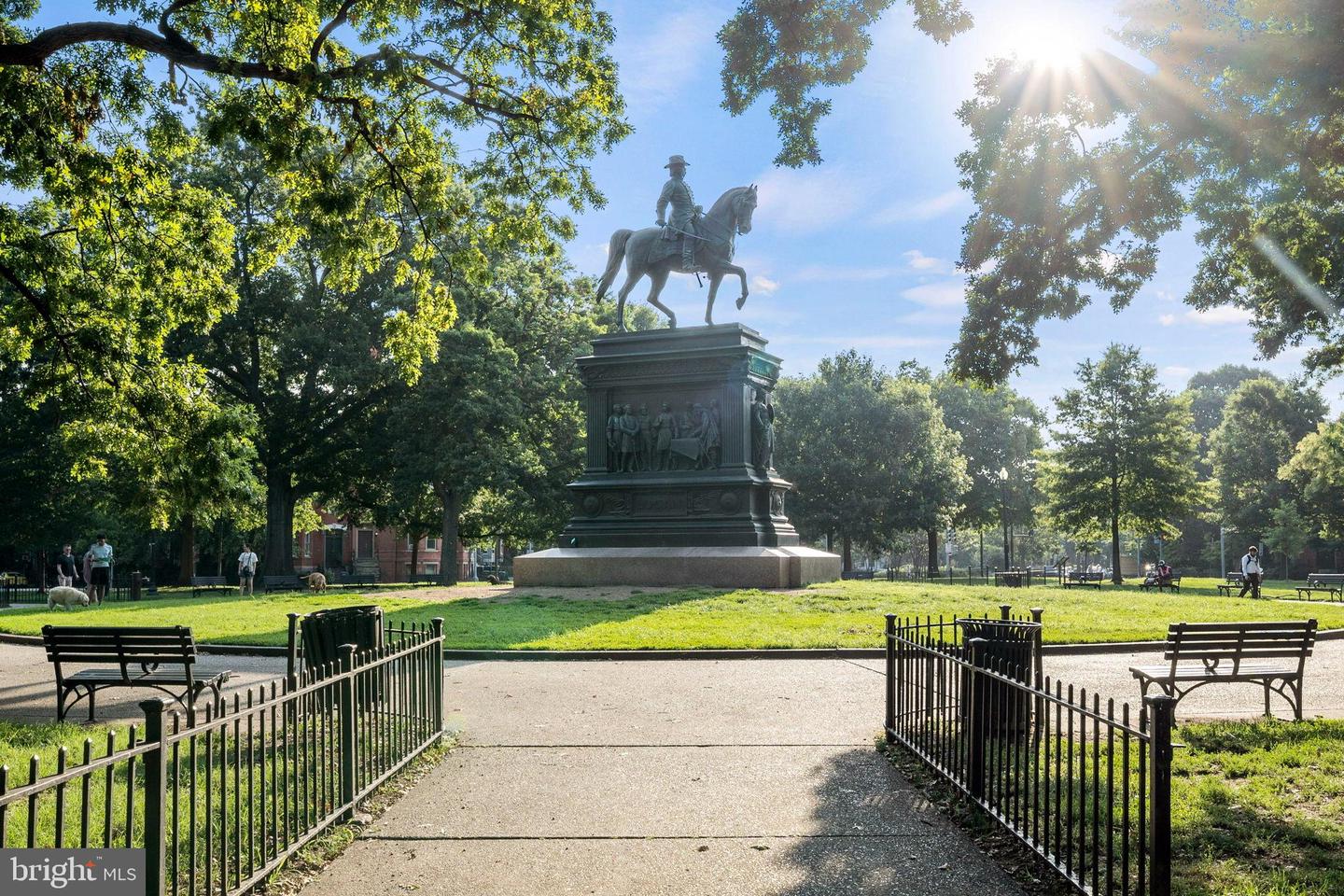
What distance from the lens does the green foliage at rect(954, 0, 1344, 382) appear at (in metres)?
9.66

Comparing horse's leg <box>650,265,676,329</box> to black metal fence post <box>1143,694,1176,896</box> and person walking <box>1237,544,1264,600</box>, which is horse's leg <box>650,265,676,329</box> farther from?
black metal fence post <box>1143,694,1176,896</box>

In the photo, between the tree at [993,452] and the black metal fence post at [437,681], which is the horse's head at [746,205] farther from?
the tree at [993,452]

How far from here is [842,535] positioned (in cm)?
5453

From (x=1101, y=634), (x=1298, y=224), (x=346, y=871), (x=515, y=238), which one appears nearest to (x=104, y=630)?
(x=346, y=871)

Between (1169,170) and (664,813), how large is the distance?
9366 millimetres

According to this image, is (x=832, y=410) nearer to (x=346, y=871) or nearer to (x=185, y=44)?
(x=185, y=44)

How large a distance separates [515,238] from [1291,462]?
56.2 metres

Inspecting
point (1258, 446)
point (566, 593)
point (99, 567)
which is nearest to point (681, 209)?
point (566, 593)

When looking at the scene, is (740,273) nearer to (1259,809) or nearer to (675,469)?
(675,469)

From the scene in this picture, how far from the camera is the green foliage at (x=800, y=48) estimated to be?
12000mm

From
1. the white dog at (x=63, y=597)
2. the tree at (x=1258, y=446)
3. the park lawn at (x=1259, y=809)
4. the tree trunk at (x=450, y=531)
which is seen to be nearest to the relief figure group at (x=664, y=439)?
the white dog at (x=63, y=597)

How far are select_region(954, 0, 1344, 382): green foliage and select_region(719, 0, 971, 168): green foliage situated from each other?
138 cm

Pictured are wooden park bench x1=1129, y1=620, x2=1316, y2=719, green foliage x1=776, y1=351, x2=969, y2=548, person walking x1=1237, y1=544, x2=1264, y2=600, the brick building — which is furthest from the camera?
the brick building
